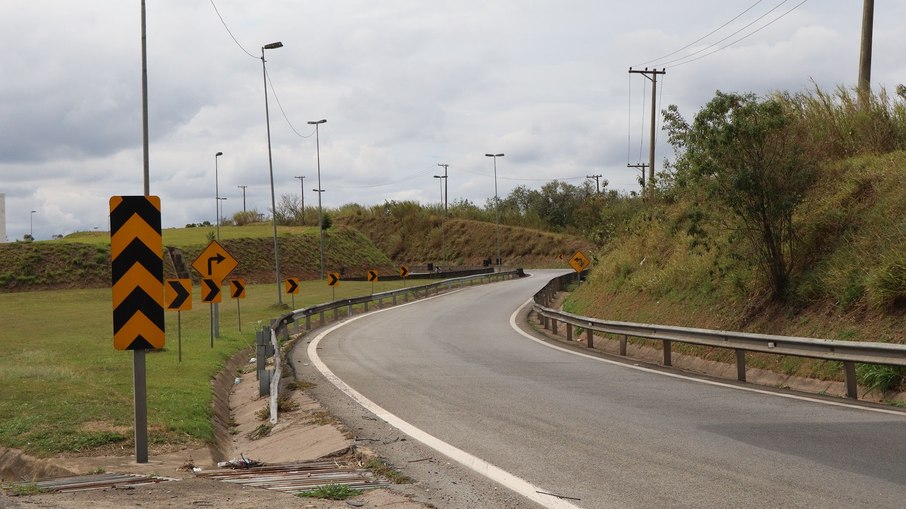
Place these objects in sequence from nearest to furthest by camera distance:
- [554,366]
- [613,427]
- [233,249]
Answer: [613,427] < [554,366] < [233,249]

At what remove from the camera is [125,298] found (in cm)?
832

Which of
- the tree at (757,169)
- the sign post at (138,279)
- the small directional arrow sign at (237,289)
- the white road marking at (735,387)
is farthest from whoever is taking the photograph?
the small directional arrow sign at (237,289)

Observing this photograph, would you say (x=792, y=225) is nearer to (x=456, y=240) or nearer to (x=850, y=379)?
(x=850, y=379)

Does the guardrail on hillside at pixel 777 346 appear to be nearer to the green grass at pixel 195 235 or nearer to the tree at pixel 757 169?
the tree at pixel 757 169

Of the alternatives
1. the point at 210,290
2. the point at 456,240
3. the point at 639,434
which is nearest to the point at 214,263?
the point at 210,290

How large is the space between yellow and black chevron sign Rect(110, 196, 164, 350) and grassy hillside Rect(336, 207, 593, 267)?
114 meters

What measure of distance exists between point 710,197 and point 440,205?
146 m

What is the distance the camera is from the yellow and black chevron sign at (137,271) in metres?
8.27

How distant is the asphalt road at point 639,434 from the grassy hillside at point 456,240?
10716 cm

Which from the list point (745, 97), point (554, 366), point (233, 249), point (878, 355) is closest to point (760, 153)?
point (745, 97)

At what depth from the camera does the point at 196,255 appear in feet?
277

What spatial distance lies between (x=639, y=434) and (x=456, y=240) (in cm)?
13896

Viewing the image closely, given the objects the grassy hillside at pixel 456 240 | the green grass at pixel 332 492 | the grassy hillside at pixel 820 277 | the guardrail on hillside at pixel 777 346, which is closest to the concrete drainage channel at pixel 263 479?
the green grass at pixel 332 492

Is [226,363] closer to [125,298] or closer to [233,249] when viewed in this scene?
[125,298]
